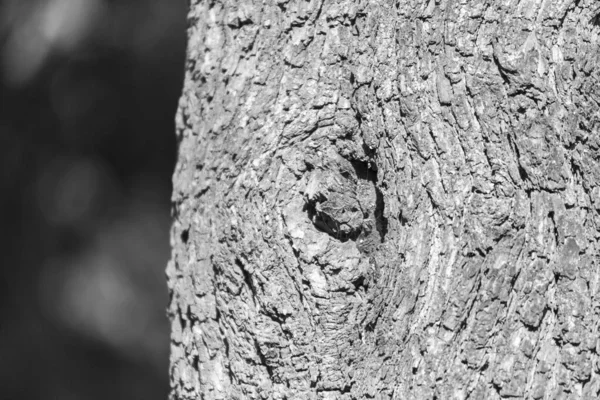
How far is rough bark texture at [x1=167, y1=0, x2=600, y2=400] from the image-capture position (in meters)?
1.10

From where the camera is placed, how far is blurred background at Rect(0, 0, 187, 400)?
461cm

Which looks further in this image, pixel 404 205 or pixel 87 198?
pixel 87 198

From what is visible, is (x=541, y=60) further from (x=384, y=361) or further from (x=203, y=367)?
(x=203, y=367)

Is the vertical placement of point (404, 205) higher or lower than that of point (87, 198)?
higher

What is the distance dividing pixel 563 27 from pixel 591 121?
15cm

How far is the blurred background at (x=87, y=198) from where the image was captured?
461 cm

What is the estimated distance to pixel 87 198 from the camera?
16.2 feet

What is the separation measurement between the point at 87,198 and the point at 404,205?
412 centimetres

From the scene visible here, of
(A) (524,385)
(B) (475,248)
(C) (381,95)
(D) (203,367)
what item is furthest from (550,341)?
(D) (203,367)

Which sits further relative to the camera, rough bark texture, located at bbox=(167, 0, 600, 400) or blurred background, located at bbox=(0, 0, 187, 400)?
blurred background, located at bbox=(0, 0, 187, 400)

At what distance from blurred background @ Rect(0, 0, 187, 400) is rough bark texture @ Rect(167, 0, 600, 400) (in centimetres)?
365

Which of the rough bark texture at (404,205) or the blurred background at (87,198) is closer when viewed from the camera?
the rough bark texture at (404,205)

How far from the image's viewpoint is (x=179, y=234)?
1.37 metres

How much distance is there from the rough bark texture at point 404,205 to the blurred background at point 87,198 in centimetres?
365
